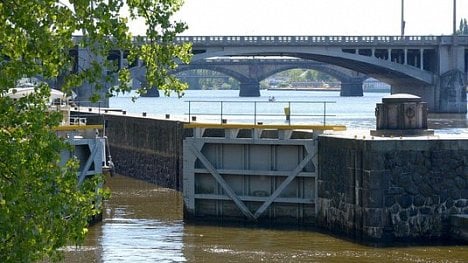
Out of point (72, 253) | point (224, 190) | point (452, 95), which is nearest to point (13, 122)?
point (72, 253)

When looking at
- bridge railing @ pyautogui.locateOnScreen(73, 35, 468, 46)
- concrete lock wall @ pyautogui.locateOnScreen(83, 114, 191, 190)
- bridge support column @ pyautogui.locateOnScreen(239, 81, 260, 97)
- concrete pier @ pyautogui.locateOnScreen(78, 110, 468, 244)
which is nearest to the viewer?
concrete pier @ pyautogui.locateOnScreen(78, 110, 468, 244)

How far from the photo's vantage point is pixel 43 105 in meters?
14.9

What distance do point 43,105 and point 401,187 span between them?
16354 mm

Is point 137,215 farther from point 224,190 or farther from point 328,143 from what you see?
point 328,143

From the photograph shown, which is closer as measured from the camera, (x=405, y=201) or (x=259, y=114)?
(x=405, y=201)

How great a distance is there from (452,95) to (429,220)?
88.9 metres

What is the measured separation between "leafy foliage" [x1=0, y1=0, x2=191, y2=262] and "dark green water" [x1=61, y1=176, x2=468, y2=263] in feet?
44.9

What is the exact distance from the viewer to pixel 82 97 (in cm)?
8888

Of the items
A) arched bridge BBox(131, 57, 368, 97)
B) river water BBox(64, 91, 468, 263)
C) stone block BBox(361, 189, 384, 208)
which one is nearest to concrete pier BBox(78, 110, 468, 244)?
stone block BBox(361, 189, 384, 208)

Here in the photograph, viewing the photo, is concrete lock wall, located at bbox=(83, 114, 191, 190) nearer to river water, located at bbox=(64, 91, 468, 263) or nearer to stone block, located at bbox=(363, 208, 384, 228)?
river water, located at bbox=(64, 91, 468, 263)

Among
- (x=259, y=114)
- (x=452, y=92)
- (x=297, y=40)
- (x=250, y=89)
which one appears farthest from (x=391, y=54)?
(x=259, y=114)

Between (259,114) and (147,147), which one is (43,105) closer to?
(259,114)

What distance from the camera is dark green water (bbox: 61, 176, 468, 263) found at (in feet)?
94.0

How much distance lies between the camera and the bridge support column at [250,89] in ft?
600
